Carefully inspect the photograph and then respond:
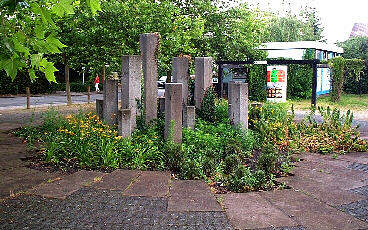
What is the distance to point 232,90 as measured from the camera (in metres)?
7.87

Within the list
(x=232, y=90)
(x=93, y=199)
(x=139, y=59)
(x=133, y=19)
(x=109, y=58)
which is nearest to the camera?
(x=93, y=199)

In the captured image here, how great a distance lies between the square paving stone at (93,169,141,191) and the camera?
4953mm

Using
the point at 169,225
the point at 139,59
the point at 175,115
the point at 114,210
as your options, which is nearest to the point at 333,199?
the point at 169,225

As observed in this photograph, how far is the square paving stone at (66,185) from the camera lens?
464 centimetres

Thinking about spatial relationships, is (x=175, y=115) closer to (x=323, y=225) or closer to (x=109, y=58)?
(x=323, y=225)

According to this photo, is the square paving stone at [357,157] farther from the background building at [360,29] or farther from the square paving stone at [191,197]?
the background building at [360,29]

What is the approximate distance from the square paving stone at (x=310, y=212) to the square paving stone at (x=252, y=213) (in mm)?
117

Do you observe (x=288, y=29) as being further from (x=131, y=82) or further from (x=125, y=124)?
(x=125, y=124)

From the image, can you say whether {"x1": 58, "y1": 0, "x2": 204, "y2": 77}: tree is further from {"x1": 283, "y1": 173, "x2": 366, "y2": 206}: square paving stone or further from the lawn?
{"x1": 283, "y1": 173, "x2": 366, "y2": 206}: square paving stone

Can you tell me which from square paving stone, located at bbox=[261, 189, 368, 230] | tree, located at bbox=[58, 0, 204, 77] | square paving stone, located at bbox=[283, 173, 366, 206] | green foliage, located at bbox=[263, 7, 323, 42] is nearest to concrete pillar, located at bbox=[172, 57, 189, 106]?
square paving stone, located at bbox=[283, 173, 366, 206]

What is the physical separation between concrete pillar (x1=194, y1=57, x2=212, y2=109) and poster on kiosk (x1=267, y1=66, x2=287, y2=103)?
34.5 ft

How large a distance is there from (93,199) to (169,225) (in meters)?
1.14

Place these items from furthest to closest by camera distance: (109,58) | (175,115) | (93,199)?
(109,58) → (175,115) → (93,199)

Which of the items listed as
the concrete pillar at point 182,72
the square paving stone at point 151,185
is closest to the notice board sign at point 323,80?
the concrete pillar at point 182,72
